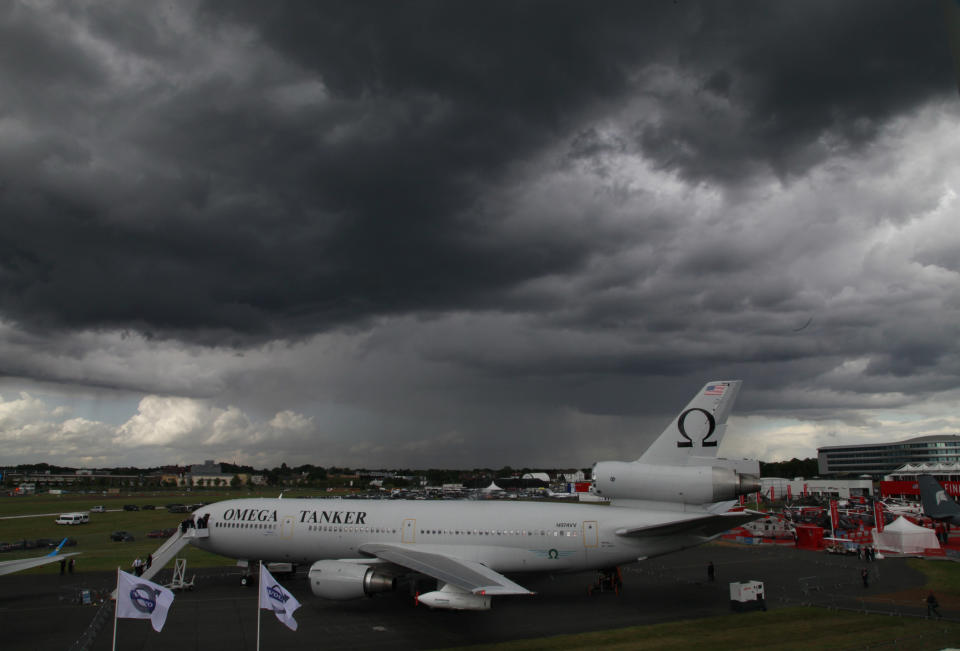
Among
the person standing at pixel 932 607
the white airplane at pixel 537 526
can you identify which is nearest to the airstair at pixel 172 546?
the white airplane at pixel 537 526

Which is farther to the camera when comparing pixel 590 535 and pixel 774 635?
pixel 590 535

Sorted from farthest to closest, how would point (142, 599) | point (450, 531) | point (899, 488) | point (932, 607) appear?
point (899, 488), point (450, 531), point (932, 607), point (142, 599)

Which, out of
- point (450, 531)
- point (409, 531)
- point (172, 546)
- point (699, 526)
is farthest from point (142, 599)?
point (699, 526)

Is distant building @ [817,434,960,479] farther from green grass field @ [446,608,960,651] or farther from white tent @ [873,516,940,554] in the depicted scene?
green grass field @ [446,608,960,651]

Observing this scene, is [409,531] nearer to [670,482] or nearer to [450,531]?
[450,531]

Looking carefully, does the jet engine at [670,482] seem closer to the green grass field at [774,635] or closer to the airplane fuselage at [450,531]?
the airplane fuselage at [450,531]

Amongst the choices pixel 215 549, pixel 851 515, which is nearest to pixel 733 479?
pixel 215 549

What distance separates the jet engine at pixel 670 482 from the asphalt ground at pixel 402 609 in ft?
16.6

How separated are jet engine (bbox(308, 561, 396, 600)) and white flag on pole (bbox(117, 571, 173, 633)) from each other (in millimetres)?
10002

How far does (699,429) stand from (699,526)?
4414 mm

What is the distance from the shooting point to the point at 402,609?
27.3 metres

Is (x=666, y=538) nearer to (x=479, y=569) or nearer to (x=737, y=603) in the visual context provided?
(x=737, y=603)

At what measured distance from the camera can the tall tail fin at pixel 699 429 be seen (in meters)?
27.8

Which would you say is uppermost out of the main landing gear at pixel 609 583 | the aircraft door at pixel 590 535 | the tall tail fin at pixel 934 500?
the aircraft door at pixel 590 535
